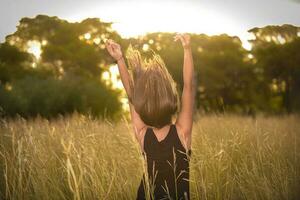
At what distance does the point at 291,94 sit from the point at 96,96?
157 inches

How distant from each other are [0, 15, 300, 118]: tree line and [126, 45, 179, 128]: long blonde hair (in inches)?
234

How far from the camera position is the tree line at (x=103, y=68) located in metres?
8.84

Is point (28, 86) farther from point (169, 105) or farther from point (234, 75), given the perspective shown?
point (169, 105)

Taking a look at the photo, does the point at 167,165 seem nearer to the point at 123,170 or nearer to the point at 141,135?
the point at 141,135

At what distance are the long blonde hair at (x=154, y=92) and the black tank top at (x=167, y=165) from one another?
60 mm

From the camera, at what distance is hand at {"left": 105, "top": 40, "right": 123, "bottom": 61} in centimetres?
205

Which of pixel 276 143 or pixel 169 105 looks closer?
pixel 169 105

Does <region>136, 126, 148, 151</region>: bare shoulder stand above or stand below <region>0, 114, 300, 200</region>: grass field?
above

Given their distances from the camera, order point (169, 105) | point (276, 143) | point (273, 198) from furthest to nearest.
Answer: point (276, 143)
point (273, 198)
point (169, 105)

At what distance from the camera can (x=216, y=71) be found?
1104 cm

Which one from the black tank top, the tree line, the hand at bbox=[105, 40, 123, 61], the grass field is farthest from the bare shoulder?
the tree line

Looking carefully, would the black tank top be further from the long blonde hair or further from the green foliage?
the green foliage

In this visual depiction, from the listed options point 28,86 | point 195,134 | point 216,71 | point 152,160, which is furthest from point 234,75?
point 152,160

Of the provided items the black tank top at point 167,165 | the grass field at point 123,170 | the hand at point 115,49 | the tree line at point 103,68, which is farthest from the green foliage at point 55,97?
the black tank top at point 167,165
